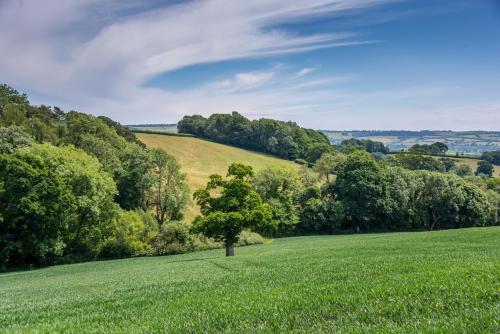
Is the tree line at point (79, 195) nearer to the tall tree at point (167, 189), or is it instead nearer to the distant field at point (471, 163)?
the tall tree at point (167, 189)

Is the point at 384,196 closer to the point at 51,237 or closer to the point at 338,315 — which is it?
the point at 51,237

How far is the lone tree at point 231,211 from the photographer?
122 feet

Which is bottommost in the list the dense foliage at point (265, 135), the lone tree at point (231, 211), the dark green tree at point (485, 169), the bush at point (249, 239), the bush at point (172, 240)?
the bush at point (249, 239)

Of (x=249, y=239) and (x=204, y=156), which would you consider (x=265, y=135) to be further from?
(x=249, y=239)

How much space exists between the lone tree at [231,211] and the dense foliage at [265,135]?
330ft

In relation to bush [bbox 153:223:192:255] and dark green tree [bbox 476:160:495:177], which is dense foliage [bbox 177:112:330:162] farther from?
bush [bbox 153:223:192:255]

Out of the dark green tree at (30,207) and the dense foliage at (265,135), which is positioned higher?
the dense foliage at (265,135)

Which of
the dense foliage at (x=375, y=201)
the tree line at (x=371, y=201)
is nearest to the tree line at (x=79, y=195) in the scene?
the tree line at (x=371, y=201)

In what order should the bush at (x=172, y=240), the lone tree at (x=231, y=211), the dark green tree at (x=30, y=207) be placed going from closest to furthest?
1. the lone tree at (x=231, y=211)
2. the dark green tree at (x=30, y=207)
3. the bush at (x=172, y=240)

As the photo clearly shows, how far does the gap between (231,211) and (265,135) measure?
107439mm

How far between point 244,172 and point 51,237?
29146 millimetres

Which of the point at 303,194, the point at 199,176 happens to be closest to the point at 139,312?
the point at 303,194

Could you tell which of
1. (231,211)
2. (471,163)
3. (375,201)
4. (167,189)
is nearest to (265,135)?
(375,201)

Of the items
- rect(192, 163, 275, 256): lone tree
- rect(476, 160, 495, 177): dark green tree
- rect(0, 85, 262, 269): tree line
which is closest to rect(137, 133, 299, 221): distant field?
rect(0, 85, 262, 269): tree line
